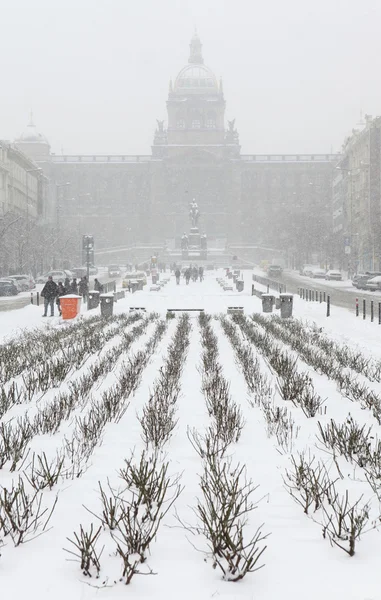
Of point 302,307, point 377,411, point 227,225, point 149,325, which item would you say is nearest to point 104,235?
point 227,225

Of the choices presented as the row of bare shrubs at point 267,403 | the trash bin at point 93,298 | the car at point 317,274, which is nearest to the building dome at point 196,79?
the car at point 317,274

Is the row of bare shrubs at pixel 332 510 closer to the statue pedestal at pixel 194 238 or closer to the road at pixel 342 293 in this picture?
the road at pixel 342 293

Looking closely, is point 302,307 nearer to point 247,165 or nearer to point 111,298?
point 111,298

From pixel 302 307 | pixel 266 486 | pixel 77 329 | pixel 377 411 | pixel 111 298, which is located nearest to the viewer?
pixel 266 486

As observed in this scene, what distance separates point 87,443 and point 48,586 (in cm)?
285

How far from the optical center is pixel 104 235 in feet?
434

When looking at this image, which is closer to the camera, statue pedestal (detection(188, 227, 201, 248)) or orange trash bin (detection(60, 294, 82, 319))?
orange trash bin (detection(60, 294, 82, 319))

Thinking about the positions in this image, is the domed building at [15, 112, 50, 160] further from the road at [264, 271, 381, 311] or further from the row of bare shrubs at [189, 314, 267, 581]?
the row of bare shrubs at [189, 314, 267, 581]

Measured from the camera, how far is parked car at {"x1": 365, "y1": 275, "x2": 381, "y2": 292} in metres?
50.3

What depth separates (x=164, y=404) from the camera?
9.01m

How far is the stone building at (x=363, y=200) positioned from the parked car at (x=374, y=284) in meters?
17.7

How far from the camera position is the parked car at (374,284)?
5026cm

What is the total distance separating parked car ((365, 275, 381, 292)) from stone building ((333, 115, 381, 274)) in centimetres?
1768

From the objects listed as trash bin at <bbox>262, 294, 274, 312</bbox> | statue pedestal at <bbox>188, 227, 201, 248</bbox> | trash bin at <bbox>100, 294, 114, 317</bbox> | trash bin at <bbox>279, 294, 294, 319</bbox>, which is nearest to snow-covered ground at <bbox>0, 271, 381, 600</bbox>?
trash bin at <bbox>279, 294, 294, 319</bbox>
